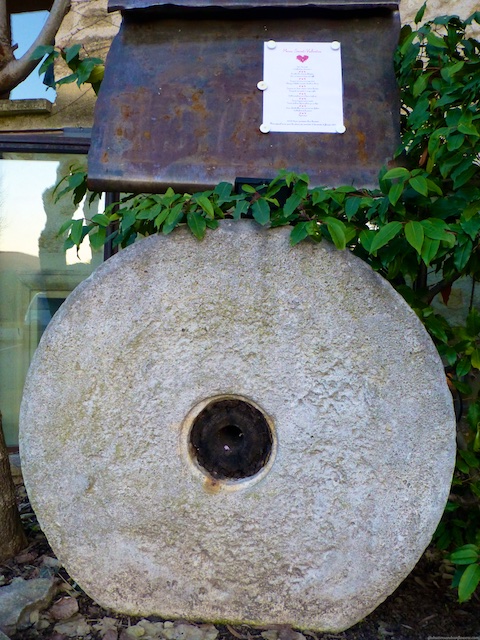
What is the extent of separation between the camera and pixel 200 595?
1919 mm

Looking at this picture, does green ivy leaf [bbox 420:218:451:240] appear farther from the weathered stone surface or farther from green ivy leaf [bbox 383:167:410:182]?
the weathered stone surface

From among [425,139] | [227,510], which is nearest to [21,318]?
[227,510]

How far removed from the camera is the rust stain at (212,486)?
1893 mm

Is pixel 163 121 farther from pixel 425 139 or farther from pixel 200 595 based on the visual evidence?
pixel 200 595

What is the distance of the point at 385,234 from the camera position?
6.22 feet

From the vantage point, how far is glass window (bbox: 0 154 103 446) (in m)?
3.63

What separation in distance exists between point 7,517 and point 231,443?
1.04 meters

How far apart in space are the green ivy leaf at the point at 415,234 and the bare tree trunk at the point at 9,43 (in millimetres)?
2617

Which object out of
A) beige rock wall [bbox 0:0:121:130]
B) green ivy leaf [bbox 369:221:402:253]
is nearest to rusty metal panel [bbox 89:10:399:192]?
green ivy leaf [bbox 369:221:402:253]

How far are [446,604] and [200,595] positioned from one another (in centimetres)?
96

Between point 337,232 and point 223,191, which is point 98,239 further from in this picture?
point 337,232

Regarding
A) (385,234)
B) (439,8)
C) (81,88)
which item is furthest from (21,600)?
(439,8)

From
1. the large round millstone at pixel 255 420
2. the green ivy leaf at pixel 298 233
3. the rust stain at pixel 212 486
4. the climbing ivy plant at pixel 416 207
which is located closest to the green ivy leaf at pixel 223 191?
the climbing ivy plant at pixel 416 207

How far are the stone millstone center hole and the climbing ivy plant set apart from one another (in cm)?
53
